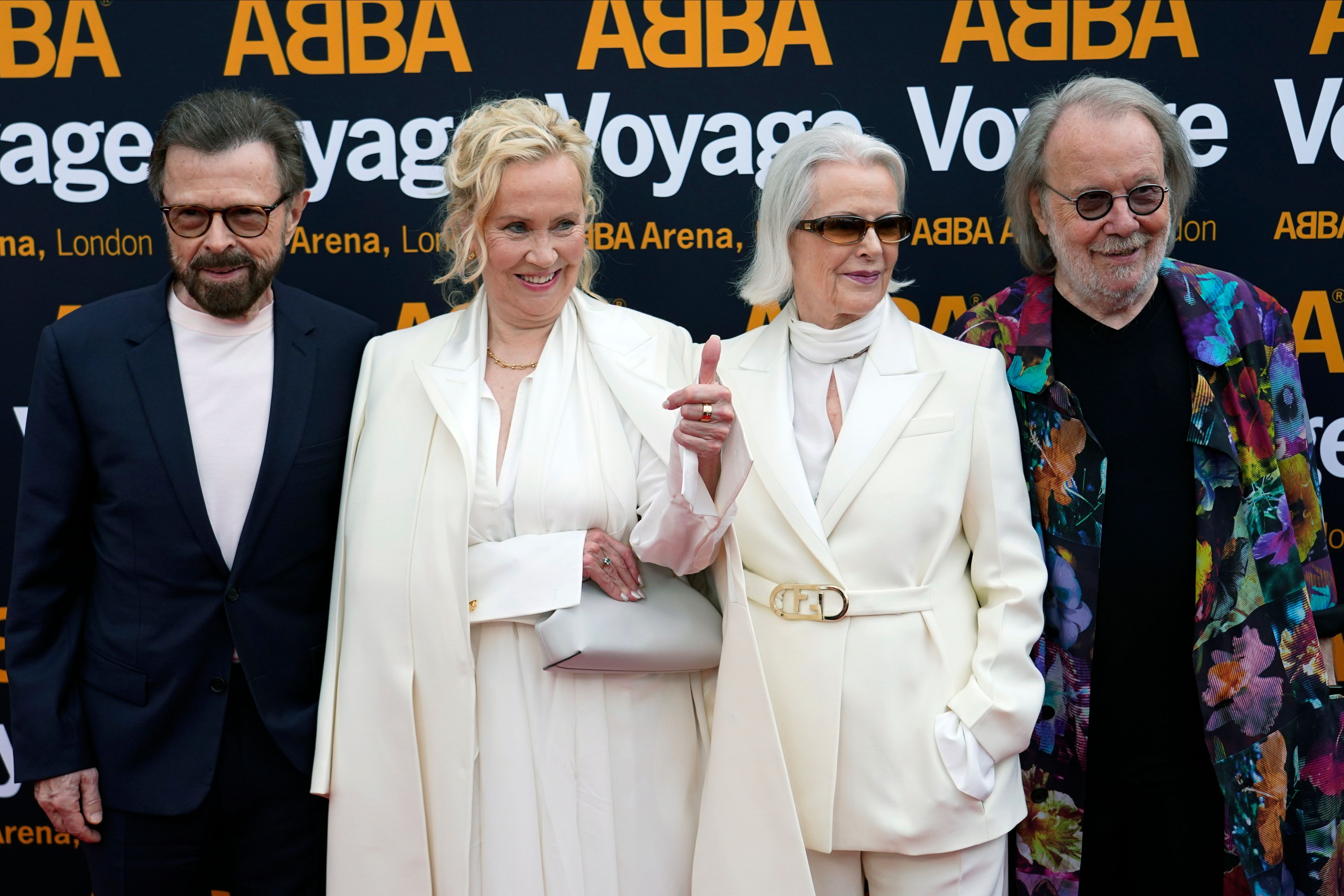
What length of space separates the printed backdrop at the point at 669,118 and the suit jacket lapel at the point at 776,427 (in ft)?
3.01

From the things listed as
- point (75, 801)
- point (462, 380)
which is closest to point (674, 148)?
point (462, 380)

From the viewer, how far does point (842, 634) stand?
2633 mm

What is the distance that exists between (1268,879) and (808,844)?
114 centimetres

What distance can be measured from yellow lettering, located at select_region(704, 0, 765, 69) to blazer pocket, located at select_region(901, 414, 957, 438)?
148cm

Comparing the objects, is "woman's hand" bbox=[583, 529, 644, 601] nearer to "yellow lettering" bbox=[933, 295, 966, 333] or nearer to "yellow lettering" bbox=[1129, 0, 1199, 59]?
"yellow lettering" bbox=[933, 295, 966, 333]

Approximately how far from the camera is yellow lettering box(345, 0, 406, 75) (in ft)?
11.8

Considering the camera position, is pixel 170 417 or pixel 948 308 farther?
pixel 948 308

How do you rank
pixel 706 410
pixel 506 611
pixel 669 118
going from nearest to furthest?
1. pixel 706 410
2. pixel 506 611
3. pixel 669 118

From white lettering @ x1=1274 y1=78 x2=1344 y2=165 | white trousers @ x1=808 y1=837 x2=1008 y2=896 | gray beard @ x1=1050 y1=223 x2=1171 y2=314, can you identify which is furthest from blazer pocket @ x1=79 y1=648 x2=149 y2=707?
white lettering @ x1=1274 y1=78 x2=1344 y2=165

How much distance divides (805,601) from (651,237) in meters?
1.52

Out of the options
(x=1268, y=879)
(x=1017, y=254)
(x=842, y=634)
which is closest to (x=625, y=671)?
(x=842, y=634)

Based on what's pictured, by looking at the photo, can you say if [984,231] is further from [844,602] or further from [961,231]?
[844,602]

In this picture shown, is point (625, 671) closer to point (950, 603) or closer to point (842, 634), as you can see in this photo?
point (842, 634)

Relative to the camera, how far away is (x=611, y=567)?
8.70 feet
